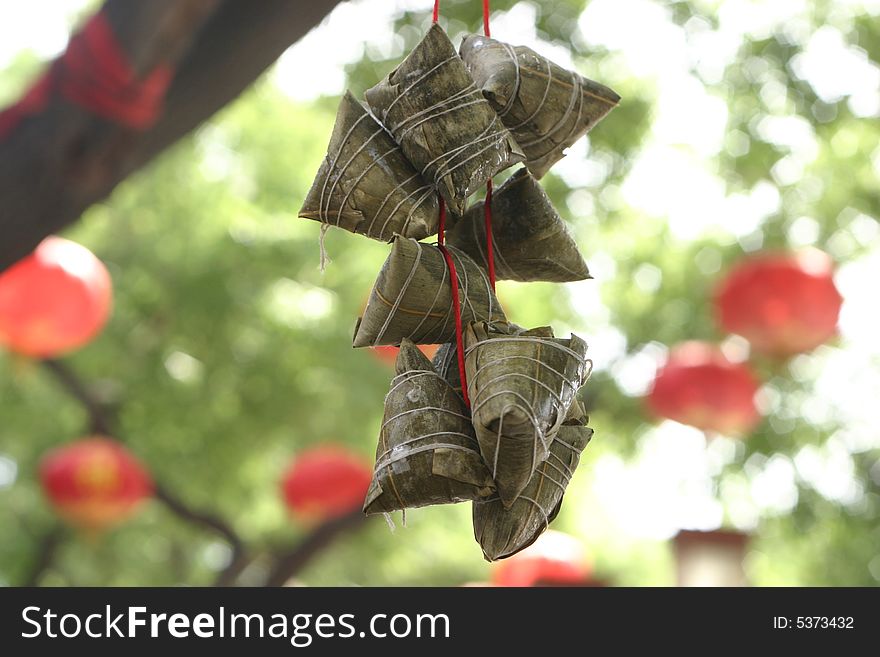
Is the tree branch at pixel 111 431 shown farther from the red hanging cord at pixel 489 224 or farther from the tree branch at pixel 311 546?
the red hanging cord at pixel 489 224

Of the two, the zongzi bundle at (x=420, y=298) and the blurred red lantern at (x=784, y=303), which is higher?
the blurred red lantern at (x=784, y=303)

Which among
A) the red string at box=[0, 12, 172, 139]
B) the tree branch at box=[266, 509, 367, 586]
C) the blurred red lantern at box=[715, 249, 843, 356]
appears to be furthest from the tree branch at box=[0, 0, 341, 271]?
the tree branch at box=[266, 509, 367, 586]

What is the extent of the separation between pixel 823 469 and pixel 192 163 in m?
3.00

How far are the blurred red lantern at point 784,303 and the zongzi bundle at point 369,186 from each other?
96.6 inches

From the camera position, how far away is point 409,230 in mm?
867

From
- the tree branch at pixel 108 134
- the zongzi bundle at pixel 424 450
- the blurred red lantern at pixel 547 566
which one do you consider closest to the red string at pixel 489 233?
the zongzi bundle at pixel 424 450

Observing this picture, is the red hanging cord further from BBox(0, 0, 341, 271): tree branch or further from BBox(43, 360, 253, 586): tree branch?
BBox(43, 360, 253, 586): tree branch

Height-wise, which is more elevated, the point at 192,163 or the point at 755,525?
the point at 192,163

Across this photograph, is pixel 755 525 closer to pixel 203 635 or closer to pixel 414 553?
pixel 203 635

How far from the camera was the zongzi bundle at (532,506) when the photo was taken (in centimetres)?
81

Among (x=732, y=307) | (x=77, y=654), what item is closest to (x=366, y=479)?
(x=732, y=307)

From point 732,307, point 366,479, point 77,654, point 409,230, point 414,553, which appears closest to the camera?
point 409,230

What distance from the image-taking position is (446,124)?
2.76 ft

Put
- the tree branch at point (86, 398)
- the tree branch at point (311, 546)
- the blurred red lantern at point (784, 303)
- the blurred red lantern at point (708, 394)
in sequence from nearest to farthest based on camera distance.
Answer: the blurred red lantern at point (784, 303) < the blurred red lantern at point (708, 394) < the tree branch at point (86, 398) < the tree branch at point (311, 546)
